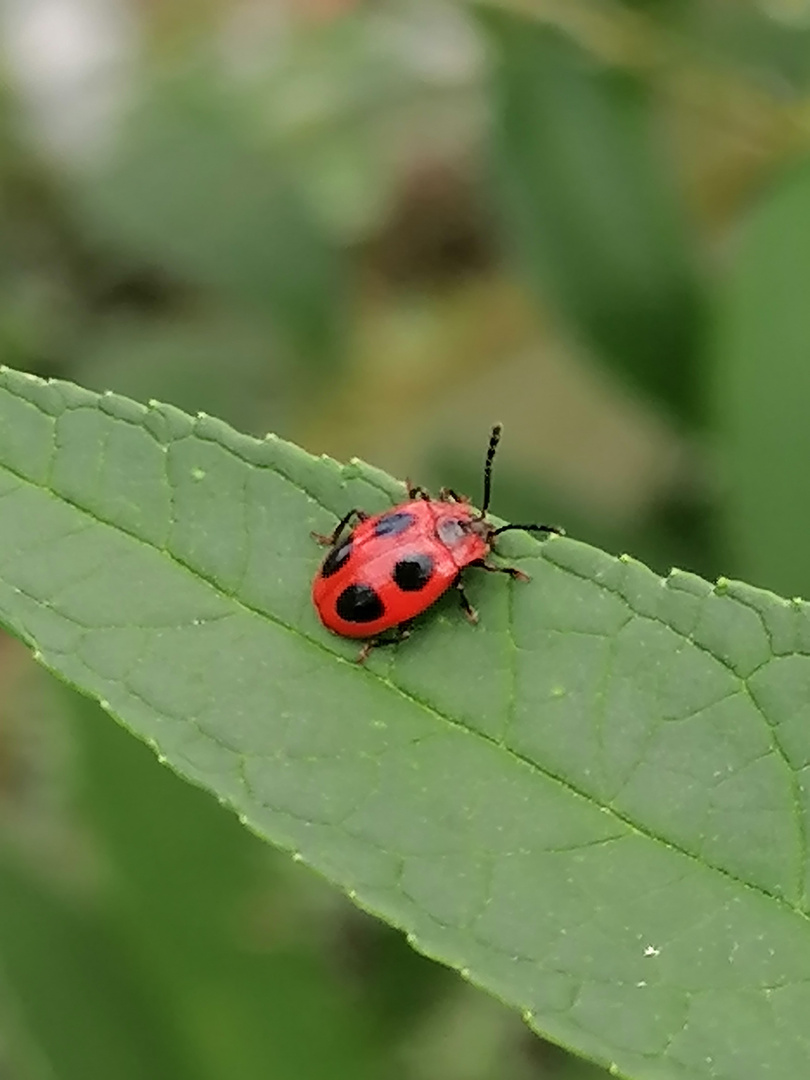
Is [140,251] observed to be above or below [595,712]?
below

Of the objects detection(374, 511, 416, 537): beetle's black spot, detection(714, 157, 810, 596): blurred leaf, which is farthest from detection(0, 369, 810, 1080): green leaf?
detection(714, 157, 810, 596): blurred leaf

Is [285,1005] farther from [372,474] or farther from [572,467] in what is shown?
[572,467]

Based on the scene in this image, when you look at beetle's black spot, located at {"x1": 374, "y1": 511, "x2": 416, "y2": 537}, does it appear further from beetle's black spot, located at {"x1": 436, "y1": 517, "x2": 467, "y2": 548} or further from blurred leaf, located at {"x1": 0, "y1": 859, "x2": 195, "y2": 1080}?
blurred leaf, located at {"x1": 0, "y1": 859, "x2": 195, "y2": 1080}

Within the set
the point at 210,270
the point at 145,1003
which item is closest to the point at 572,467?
the point at 210,270

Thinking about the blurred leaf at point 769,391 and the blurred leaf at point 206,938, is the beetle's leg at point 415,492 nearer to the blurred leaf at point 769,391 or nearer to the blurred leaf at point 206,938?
the blurred leaf at point 769,391

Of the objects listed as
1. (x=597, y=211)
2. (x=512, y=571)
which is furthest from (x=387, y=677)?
(x=597, y=211)

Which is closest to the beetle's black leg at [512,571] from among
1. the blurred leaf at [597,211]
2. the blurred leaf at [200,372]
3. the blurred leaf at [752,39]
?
the blurred leaf at [597,211]
